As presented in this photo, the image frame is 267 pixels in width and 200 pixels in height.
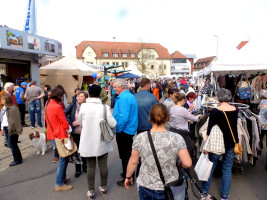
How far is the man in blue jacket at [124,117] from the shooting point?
11.3ft

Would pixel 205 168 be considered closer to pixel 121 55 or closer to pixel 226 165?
pixel 226 165

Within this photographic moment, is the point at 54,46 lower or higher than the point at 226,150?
higher

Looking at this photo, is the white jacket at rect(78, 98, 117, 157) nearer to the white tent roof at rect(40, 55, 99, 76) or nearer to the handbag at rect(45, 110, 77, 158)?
the handbag at rect(45, 110, 77, 158)

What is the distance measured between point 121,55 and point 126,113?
57842mm

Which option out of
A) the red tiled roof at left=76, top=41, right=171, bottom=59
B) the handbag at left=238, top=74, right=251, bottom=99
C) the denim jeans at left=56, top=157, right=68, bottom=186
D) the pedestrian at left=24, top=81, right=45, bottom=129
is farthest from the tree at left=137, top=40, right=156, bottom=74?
the denim jeans at left=56, top=157, right=68, bottom=186

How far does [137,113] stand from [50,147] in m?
3.64

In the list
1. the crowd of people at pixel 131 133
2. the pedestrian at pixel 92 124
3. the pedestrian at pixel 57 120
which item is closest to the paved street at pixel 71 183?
the crowd of people at pixel 131 133

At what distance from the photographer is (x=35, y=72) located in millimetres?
11844

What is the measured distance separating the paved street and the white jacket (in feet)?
3.00

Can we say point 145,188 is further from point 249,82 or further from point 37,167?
point 249,82

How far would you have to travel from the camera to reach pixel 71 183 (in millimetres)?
3939

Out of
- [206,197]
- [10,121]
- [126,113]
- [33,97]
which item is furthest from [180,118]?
[33,97]

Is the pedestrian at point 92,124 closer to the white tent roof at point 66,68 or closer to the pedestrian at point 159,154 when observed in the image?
the pedestrian at point 159,154

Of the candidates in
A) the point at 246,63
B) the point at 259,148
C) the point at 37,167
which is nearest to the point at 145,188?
the point at 259,148
